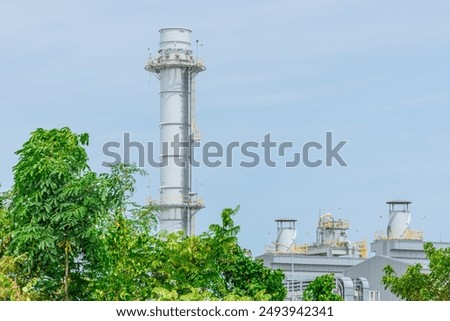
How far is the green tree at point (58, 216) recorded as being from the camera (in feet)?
83.4

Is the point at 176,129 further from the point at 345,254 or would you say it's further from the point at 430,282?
the point at 430,282

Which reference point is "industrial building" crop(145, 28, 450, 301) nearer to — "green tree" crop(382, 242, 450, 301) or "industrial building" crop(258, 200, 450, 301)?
"industrial building" crop(258, 200, 450, 301)

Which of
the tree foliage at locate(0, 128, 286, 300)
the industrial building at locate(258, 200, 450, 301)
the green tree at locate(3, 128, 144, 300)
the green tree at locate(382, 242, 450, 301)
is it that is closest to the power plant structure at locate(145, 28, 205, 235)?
the industrial building at locate(258, 200, 450, 301)

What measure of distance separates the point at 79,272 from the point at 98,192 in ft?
7.66

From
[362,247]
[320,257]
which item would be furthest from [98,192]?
[362,247]

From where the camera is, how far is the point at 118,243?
31859mm

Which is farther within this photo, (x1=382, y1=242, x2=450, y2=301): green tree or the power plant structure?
the power plant structure

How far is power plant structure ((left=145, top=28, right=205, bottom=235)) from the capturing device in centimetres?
6644

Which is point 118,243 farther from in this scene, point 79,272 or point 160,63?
point 160,63

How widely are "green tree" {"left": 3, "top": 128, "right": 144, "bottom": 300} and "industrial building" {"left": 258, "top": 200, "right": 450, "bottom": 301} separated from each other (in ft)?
107

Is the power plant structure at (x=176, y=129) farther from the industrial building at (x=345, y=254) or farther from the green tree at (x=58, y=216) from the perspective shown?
the green tree at (x=58, y=216)

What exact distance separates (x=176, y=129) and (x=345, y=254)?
23.0 m

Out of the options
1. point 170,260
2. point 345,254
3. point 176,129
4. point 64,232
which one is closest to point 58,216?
point 64,232
